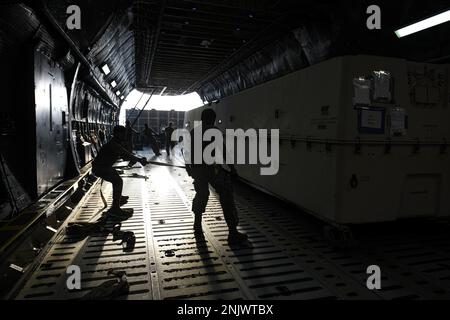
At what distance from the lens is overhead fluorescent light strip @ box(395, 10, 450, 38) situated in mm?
4465

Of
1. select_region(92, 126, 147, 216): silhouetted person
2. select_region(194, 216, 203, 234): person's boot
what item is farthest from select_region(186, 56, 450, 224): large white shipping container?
select_region(92, 126, 147, 216): silhouetted person

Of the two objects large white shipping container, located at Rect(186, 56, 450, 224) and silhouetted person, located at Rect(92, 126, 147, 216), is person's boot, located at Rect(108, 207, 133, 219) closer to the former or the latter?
silhouetted person, located at Rect(92, 126, 147, 216)

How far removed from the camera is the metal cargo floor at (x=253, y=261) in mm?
2890

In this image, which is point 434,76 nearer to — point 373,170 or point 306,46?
point 373,170

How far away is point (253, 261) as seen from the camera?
358 centimetres

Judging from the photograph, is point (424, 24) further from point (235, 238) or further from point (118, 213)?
point (118, 213)

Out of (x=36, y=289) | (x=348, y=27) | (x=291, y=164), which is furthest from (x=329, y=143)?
(x=36, y=289)

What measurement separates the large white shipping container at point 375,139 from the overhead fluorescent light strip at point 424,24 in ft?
3.45

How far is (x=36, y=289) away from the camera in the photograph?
2.84 meters

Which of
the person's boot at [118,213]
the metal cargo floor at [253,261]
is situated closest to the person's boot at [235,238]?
the metal cargo floor at [253,261]

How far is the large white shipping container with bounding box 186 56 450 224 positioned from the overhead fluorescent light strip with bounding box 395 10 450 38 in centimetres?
105

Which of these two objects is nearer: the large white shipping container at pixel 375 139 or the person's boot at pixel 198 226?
the large white shipping container at pixel 375 139

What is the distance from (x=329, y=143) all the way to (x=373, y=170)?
27.8 inches

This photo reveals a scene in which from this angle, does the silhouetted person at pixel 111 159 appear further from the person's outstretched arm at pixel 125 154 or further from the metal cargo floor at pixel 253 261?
the metal cargo floor at pixel 253 261
